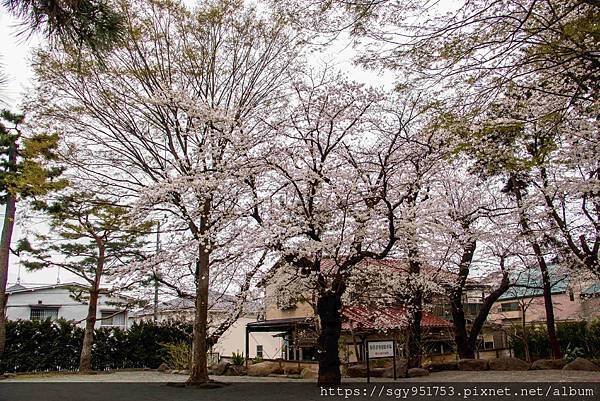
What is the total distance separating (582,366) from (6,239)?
15.0 metres

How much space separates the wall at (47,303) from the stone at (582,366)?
54.5 ft

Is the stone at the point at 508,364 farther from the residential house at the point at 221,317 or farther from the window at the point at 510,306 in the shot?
the window at the point at 510,306

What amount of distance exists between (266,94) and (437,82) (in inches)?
290

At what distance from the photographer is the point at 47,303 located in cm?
2102

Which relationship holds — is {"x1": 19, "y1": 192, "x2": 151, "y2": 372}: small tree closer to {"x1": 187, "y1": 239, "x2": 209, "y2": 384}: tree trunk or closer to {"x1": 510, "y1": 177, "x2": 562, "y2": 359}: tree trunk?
{"x1": 187, "y1": 239, "x2": 209, "y2": 384}: tree trunk

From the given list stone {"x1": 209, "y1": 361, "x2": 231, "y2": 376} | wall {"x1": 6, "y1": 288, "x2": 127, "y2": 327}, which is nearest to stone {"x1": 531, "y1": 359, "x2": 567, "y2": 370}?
stone {"x1": 209, "y1": 361, "x2": 231, "y2": 376}

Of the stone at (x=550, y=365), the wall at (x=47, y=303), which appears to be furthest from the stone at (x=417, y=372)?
the wall at (x=47, y=303)

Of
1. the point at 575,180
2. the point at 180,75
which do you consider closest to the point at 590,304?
the point at 575,180

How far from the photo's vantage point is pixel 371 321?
45.3ft

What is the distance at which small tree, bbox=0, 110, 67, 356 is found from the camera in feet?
38.1

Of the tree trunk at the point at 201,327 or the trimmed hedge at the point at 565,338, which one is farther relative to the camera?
the trimmed hedge at the point at 565,338

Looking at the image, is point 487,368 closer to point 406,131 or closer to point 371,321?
point 371,321

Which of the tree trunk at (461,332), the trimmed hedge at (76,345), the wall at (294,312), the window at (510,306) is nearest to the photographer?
the tree trunk at (461,332)

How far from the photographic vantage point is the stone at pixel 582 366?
32.1 feet
